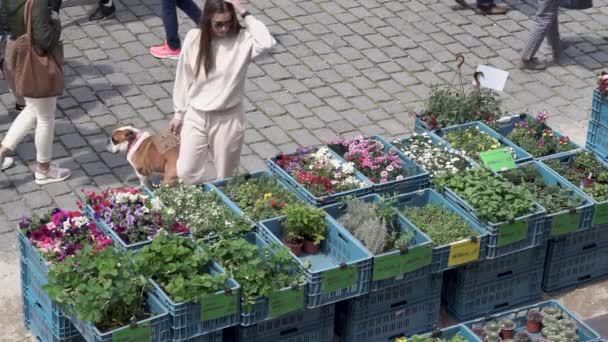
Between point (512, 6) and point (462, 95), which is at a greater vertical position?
point (462, 95)

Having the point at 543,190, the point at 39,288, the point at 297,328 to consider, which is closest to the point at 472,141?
the point at 543,190

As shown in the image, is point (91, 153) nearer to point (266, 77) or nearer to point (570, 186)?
point (266, 77)

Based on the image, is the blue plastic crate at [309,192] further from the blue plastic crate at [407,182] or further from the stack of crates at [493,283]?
the stack of crates at [493,283]

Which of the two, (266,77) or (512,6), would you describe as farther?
(512,6)

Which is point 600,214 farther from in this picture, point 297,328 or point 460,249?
point 297,328

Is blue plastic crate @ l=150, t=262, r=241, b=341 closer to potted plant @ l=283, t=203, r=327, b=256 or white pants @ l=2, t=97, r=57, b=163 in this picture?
potted plant @ l=283, t=203, r=327, b=256

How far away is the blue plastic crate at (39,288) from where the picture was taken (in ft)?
21.7

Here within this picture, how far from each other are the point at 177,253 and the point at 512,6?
762 centimetres

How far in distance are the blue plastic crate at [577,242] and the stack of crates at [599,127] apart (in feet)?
4.29

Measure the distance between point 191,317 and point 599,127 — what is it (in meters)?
4.42

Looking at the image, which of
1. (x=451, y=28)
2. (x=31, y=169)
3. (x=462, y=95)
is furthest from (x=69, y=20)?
(x=462, y=95)

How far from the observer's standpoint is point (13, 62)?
28.1 ft

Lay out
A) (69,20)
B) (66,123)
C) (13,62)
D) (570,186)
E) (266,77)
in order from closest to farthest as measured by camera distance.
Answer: (570,186), (13,62), (66,123), (266,77), (69,20)

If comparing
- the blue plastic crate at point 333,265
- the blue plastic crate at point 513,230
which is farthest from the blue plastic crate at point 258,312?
the blue plastic crate at point 513,230
